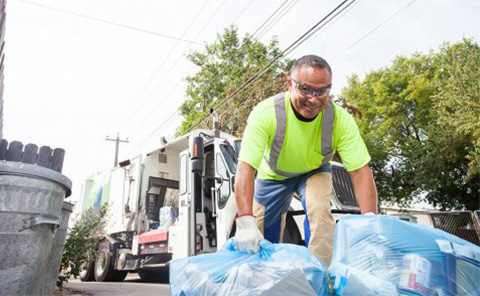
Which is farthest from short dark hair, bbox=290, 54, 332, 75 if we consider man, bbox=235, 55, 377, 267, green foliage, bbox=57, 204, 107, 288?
green foliage, bbox=57, 204, 107, 288

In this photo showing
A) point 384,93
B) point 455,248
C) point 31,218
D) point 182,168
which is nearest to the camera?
point 455,248

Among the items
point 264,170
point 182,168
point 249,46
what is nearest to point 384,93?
point 249,46

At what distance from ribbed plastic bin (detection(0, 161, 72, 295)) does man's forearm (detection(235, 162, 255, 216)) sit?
132 cm

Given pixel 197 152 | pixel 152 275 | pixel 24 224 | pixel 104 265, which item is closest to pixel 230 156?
pixel 197 152

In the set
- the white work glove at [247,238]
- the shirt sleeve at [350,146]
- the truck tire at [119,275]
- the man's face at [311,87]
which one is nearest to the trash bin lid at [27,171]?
the white work glove at [247,238]

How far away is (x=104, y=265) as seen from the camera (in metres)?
7.99

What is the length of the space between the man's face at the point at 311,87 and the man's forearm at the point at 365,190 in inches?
17.7

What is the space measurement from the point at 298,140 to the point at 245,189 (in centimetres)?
55

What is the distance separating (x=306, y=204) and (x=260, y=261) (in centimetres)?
110

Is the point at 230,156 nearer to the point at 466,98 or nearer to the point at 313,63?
the point at 313,63

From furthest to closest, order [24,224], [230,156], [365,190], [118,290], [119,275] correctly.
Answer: [119,275] < [118,290] < [230,156] < [24,224] < [365,190]

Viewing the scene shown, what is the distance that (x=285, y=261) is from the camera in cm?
156

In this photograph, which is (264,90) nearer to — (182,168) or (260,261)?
(182,168)

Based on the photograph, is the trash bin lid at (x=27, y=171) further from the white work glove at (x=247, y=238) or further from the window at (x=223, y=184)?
the window at (x=223, y=184)
